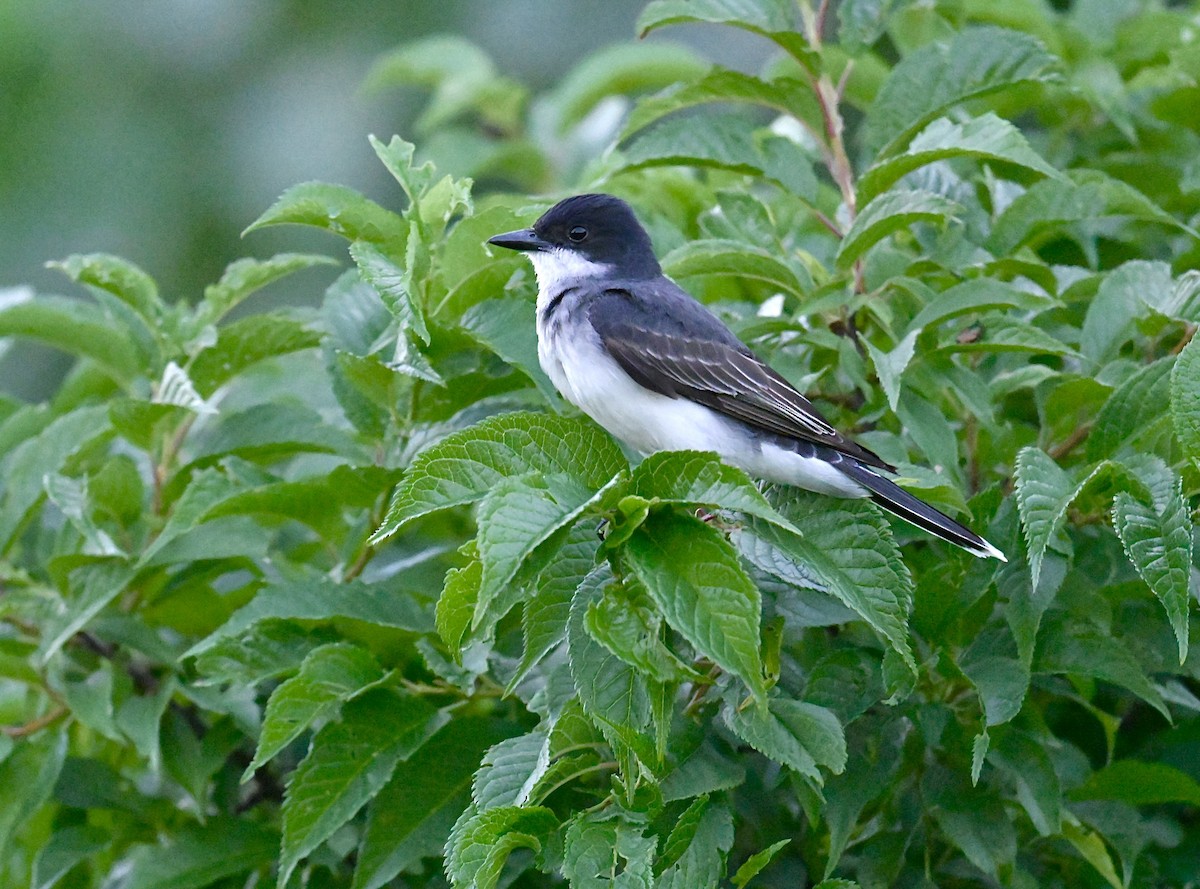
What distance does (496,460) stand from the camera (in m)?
2.36

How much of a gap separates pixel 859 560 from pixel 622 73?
310cm

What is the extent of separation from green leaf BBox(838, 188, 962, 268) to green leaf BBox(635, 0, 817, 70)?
49cm

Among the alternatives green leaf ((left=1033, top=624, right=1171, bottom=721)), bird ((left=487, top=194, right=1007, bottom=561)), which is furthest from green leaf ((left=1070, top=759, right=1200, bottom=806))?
bird ((left=487, top=194, right=1007, bottom=561))

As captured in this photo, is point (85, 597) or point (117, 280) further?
point (117, 280)

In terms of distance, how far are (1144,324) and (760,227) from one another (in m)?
0.91

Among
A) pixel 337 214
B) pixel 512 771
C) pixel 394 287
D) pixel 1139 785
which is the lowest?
pixel 1139 785

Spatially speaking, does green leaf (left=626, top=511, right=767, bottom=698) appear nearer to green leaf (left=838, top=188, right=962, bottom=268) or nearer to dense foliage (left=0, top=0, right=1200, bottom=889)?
dense foliage (left=0, top=0, right=1200, bottom=889)

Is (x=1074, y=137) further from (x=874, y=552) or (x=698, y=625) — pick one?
(x=698, y=625)

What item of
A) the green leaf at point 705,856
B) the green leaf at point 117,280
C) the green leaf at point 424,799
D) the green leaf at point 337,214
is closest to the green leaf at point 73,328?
the green leaf at point 117,280

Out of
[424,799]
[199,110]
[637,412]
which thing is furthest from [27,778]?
[199,110]

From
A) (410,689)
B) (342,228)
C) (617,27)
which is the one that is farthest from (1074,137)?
(617,27)

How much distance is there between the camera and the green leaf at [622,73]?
497cm

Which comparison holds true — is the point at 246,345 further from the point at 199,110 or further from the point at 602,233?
the point at 199,110

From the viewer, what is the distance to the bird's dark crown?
3732 mm
